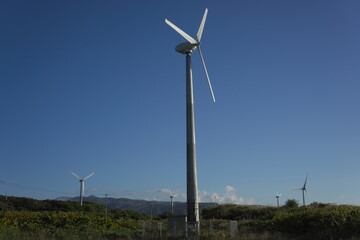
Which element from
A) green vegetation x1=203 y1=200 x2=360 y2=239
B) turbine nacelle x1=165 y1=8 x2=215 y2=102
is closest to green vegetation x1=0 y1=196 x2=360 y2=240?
green vegetation x1=203 y1=200 x2=360 y2=239

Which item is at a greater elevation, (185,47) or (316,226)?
(185,47)

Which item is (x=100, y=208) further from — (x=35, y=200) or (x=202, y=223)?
(x=202, y=223)

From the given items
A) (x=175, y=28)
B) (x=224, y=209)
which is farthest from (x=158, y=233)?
(x=224, y=209)

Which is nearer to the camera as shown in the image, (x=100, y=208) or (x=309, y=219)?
(x=309, y=219)

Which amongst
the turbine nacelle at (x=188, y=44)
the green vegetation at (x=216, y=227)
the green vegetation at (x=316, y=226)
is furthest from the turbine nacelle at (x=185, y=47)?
the green vegetation at (x=316, y=226)

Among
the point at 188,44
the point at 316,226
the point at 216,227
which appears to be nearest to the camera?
the point at 316,226

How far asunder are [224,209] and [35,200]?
4500 cm

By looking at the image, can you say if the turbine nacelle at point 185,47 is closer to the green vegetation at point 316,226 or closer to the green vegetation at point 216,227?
the green vegetation at point 216,227

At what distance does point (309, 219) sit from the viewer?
33.6 metres

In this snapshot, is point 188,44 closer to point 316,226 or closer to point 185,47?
point 185,47

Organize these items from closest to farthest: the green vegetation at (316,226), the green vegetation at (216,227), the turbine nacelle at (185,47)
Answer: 1. the green vegetation at (216,227)
2. the green vegetation at (316,226)
3. the turbine nacelle at (185,47)

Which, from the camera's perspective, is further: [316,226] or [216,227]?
[216,227]

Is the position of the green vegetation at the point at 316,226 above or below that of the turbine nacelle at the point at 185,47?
below

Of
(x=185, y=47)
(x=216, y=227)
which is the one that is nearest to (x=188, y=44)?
(x=185, y=47)
